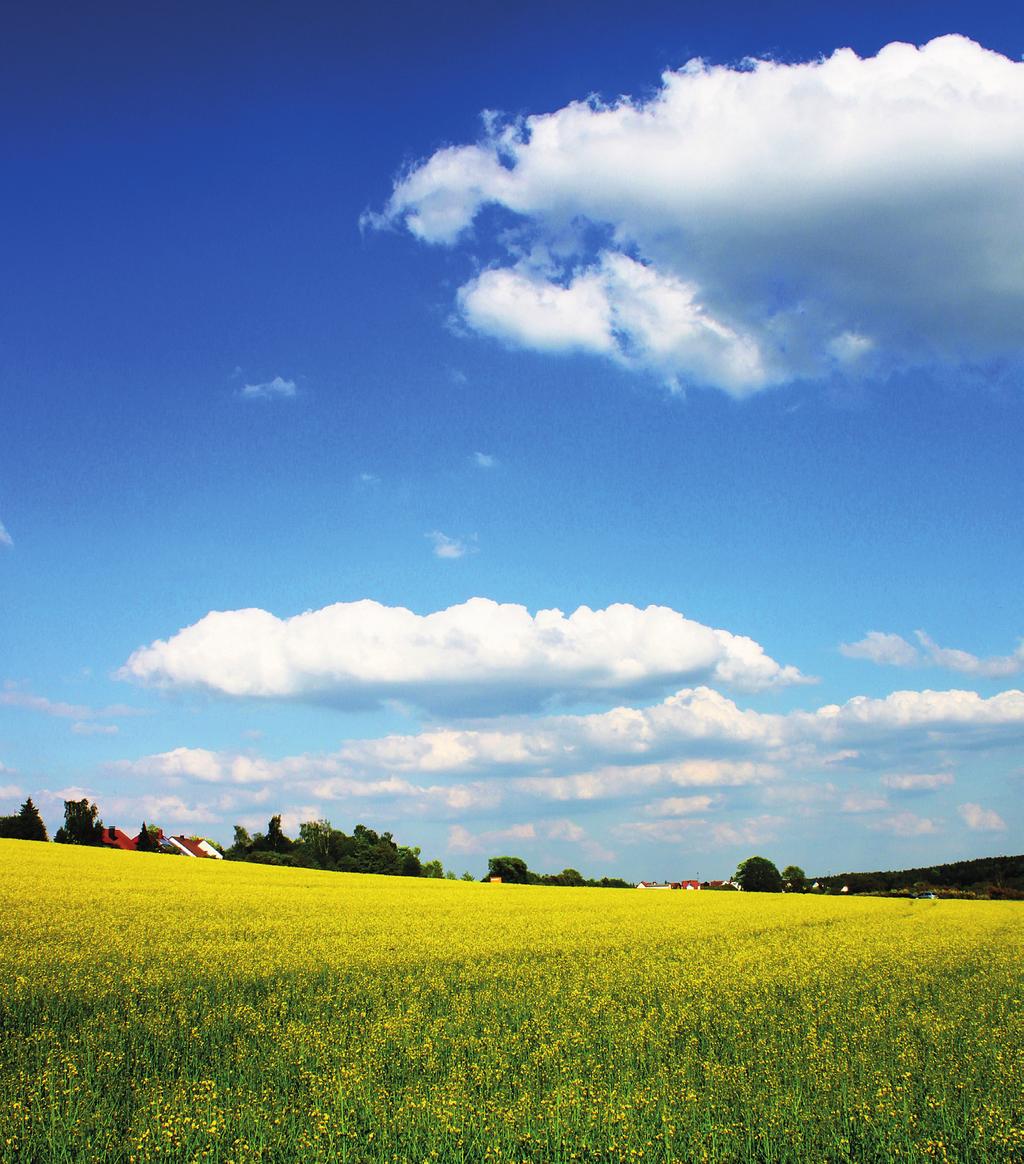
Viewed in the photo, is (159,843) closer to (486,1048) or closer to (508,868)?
(508,868)

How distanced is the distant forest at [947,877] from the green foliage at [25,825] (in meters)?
83.2

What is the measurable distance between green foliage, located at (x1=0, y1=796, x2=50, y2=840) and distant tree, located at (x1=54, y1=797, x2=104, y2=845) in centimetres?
222

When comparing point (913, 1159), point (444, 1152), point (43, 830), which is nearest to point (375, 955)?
point (444, 1152)

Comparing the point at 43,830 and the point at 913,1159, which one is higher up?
the point at 913,1159

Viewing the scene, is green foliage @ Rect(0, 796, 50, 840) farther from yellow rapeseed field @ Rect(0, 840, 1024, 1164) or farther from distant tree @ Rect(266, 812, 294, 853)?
yellow rapeseed field @ Rect(0, 840, 1024, 1164)

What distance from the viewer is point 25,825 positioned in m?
83.9

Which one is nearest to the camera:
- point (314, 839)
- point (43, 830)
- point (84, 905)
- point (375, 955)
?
point (375, 955)

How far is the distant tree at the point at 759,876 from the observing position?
353 ft

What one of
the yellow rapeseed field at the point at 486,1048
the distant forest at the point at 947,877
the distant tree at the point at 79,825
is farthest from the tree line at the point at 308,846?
the yellow rapeseed field at the point at 486,1048

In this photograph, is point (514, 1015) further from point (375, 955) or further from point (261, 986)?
point (375, 955)

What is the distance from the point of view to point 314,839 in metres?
104

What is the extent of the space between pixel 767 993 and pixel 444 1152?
843cm

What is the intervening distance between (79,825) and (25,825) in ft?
20.1

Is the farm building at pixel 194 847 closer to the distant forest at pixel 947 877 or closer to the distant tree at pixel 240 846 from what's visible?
the distant tree at pixel 240 846
